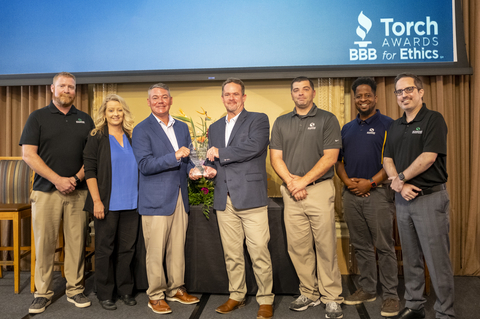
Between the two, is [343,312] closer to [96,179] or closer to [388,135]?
[388,135]

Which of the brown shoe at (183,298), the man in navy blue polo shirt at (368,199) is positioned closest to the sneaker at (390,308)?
the man in navy blue polo shirt at (368,199)

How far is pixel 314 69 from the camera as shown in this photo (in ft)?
11.9

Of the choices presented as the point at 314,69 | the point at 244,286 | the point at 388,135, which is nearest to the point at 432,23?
the point at 314,69

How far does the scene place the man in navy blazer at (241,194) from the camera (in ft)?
8.48

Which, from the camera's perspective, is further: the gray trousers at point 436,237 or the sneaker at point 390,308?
the sneaker at point 390,308

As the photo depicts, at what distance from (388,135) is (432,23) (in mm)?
1900

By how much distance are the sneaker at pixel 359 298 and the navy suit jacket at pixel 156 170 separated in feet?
5.46

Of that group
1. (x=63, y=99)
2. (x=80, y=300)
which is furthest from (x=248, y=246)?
(x=63, y=99)

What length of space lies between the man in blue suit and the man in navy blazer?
0.31 metres

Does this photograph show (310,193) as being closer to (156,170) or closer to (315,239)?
(315,239)

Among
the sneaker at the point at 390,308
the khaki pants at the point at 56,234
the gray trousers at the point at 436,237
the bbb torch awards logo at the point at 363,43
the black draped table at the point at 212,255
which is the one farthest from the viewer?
the bbb torch awards logo at the point at 363,43

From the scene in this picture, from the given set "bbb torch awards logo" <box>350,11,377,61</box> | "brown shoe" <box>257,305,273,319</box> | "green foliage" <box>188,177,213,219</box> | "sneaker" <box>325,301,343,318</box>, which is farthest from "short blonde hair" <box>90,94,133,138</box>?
"bbb torch awards logo" <box>350,11,377,61</box>

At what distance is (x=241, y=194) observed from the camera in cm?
258

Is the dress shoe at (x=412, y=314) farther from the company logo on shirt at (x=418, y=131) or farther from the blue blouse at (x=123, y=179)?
the blue blouse at (x=123, y=179)
